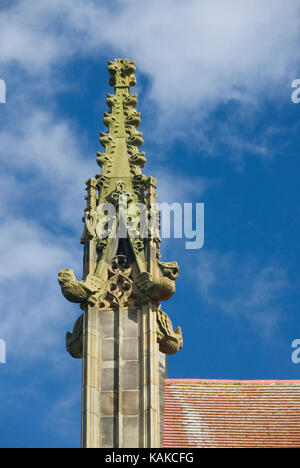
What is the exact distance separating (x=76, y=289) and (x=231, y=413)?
578cm

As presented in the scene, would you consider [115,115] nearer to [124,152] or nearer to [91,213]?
[124,152]

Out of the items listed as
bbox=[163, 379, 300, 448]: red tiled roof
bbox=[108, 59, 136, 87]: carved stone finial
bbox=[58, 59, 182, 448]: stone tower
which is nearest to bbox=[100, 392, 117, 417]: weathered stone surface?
bbox=[58, 59, 182, 448]: stone tower

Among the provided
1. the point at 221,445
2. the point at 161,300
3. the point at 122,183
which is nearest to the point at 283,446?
the point at 221,445

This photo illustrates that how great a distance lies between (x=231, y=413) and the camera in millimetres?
32969

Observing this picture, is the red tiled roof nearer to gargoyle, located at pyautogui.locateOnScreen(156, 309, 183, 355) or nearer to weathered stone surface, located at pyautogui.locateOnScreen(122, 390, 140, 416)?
gargoyle, located at pyautogui.locateOnScreen(156, 309, 183, 355)

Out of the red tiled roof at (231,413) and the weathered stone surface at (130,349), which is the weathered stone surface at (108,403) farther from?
the red tiled roof at (231,413)

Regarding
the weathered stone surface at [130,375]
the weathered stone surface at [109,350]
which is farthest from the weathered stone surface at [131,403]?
the weathered stone surface at [109,350]

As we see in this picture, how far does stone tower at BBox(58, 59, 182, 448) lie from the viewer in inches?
1091

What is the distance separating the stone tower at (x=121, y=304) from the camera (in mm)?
27719

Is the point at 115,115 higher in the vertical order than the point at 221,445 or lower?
higher

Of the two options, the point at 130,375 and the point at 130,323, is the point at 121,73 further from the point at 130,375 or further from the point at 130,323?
the point at 130,375

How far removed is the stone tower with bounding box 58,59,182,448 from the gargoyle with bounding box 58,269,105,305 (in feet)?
0.07
